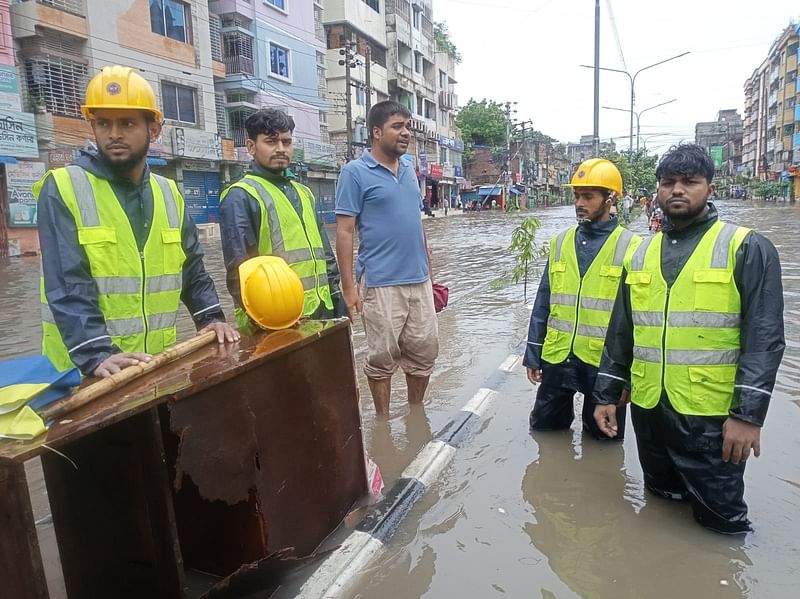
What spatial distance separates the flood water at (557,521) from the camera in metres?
2.56

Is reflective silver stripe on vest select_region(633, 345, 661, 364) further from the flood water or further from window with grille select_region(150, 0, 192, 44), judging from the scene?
window with grille select_region(150, 0, 192, 44)

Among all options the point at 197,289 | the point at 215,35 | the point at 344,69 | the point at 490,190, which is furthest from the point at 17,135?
the point at 490,190

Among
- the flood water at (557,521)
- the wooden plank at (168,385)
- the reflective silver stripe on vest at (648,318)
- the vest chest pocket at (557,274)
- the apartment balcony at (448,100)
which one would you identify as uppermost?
the apartment balcony at (448,100)

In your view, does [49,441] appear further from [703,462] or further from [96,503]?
[703,462]

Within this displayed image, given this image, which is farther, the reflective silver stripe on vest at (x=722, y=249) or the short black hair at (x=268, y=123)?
the short black hair at (x=268, y=123)

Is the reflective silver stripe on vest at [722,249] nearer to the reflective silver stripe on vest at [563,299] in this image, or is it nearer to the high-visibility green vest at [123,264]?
the reflective silver stripe on vest at [563,299]

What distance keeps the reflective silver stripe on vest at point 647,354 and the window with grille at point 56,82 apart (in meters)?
19.9

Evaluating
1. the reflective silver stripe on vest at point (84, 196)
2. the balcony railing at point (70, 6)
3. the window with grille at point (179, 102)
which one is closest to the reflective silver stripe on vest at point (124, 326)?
Answer: the reflective silver stripe on vest at point (84, 196)

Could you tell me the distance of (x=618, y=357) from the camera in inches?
124

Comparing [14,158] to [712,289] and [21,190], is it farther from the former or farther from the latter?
[712,289]

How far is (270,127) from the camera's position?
3406 mm

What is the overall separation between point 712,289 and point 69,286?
266 cm

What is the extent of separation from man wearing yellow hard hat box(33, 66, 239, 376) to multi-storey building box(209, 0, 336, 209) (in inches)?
878

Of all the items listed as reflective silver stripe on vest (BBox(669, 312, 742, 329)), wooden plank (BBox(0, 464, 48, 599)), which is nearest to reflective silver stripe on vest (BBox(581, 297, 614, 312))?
reflective silver stripe on vest (BBox(669, 312, 742, 329))
